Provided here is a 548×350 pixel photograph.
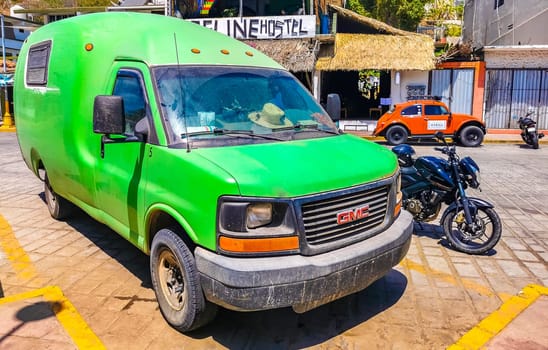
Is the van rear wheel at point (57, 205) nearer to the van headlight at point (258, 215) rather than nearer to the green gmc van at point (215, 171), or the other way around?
the green gmc van at point (215, 171)

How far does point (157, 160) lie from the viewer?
146 inches

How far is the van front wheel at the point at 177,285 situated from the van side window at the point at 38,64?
3223mm

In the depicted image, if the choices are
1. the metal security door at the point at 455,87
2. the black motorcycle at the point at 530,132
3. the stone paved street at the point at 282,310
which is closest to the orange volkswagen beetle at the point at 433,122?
the black motorcycle at the point at 530,132

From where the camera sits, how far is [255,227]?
124 inches

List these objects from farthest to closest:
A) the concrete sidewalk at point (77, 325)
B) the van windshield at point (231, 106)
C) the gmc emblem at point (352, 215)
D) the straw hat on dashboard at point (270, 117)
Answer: the straw hat on dashboard at point (270, 117) < the van windshield at point (231, 106) < the concrete sidewalk at point (77, 325) < the gmc emblem at point (352, 215)

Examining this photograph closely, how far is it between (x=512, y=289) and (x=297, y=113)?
2.73m

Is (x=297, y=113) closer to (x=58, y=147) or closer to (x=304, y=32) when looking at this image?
(x=58, y=147)

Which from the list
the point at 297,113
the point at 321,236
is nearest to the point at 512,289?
the point at 321,236

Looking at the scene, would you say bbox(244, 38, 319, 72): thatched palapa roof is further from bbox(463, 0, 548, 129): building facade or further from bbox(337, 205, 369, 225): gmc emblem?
bbox(337, 205, 369, 225): gmc emblem

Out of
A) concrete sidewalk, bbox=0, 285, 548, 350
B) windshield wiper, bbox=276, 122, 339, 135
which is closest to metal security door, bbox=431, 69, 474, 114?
concrete sidewalk, bbox=0, 285, 548, 350

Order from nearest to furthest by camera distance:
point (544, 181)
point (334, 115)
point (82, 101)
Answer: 1. point (82, 101)
2. point (334, 115)
3. point (544, 181)

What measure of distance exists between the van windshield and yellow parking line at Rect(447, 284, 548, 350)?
6.91 feet

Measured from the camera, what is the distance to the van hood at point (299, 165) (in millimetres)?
3113

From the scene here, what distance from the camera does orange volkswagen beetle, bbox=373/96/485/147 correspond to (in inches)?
618
